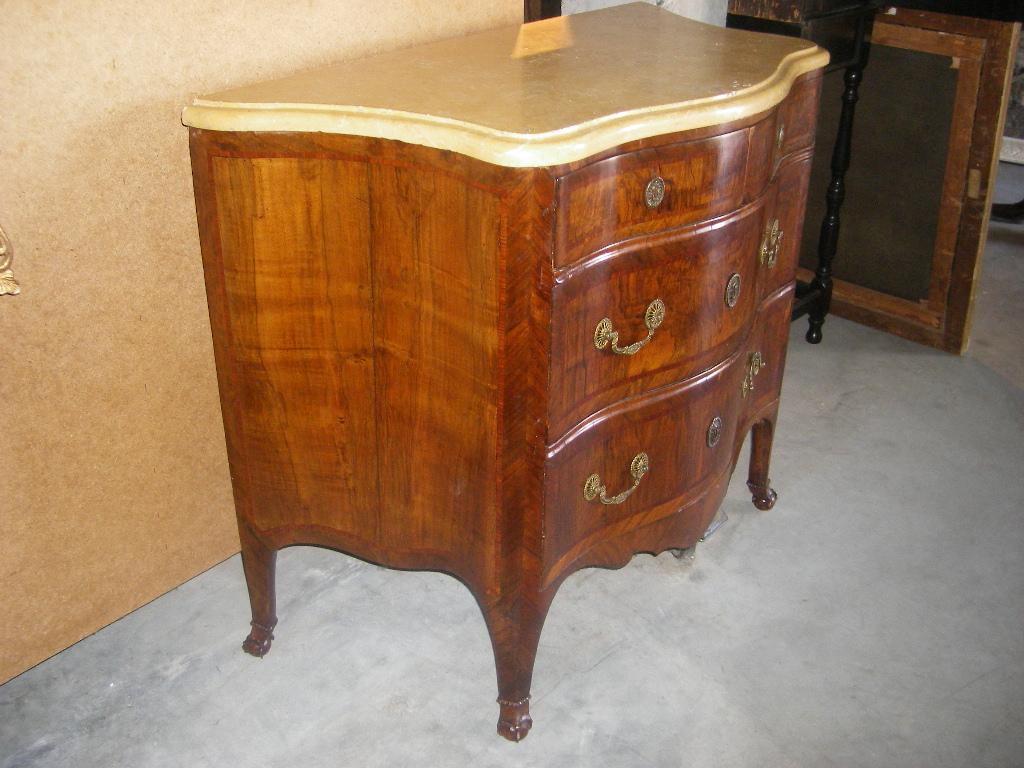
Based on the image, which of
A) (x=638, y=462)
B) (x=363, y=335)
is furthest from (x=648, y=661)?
(x=363, y=335)

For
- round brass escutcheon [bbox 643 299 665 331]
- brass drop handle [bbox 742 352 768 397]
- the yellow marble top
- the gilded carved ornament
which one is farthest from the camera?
brass drop handle [bbox 742 352 768 397]

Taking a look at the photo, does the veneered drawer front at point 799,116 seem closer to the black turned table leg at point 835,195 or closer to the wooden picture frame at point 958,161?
the black turned table leg at point 835,195

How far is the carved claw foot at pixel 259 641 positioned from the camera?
6.56 feet

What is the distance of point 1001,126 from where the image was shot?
112 inches

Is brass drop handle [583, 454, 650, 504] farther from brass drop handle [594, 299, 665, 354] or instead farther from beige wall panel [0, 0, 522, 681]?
beige wall panel [0, 0, 522, 681]

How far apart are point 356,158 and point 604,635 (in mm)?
1033

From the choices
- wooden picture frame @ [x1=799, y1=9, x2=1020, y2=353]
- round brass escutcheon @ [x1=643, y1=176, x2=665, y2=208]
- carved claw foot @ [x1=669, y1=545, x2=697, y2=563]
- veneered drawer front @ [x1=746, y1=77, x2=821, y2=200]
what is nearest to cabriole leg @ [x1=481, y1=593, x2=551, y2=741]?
carved claw foot @ [x1=669, y1=545, x2=697, y2=563]

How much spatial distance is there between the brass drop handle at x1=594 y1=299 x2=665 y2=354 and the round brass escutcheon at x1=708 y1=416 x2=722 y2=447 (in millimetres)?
272

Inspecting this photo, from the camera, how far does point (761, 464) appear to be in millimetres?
2395

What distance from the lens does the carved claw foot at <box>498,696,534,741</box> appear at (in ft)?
6.00

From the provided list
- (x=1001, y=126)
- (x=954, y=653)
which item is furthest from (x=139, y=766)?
(x=1001, y=126)

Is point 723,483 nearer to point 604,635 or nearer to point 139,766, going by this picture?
point 604,635

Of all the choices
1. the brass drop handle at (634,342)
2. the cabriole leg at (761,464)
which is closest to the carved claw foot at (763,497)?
the cabriole leg at (761,464)

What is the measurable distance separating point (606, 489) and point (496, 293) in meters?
0.46
